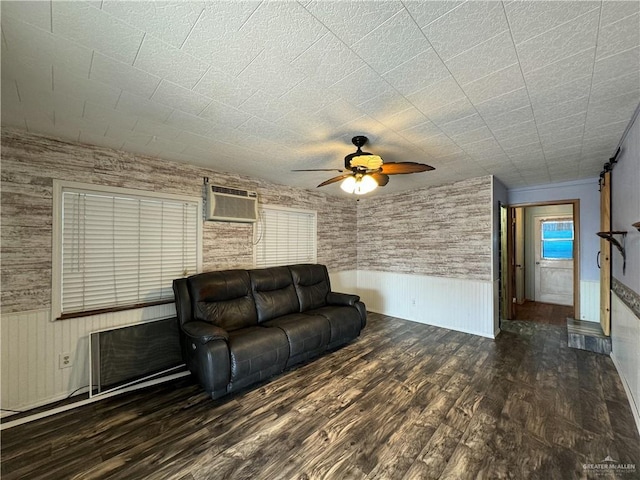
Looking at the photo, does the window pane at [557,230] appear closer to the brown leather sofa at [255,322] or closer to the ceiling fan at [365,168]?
the brown leather sofa at [255,322]

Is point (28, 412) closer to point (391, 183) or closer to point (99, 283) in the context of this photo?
point (99, 283)

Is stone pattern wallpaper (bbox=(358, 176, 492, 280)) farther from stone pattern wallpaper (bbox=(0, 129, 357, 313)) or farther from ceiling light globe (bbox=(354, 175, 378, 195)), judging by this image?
stone pattern wallpaper (bbox=(0, 129, 357, 313))

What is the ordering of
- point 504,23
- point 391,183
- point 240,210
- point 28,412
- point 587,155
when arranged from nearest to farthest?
1. point 504,23
2. point 28,412
3. point 587,155
4. point 240,210
5. point 391,183

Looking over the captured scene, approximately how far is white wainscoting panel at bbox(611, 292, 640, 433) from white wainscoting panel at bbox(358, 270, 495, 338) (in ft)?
3.85

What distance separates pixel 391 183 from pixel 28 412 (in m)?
4.77

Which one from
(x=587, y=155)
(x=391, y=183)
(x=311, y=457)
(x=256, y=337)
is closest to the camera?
(x=311, y=457)

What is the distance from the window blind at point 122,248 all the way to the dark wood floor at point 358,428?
99 centimetres

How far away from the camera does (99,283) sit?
254cm

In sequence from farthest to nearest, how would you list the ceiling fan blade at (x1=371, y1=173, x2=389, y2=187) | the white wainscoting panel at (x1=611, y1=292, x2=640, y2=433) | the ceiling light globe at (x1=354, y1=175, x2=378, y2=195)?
the ceiling fan blade at (x1=371, y1=173, x2=389, y2=187) < the ceiling light globe at (x1=354, y1=175, x2=378, y2=195) < the white wainscoting panel at (x1=611, y1=292, x2=640, y2=433)

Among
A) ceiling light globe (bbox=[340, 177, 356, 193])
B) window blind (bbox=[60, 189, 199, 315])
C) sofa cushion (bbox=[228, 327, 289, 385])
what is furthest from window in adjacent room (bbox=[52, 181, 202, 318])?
ceiling light globe (bbox=[340, 177, 356, 193])

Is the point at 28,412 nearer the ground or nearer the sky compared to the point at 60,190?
nearer the ground

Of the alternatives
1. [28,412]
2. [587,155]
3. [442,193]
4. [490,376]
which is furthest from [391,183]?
[28,412]

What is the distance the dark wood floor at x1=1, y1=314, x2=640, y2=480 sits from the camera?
1602mm

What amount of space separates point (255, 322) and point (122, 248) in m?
1.64
